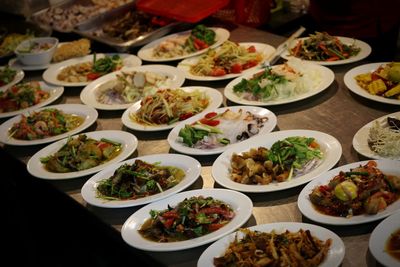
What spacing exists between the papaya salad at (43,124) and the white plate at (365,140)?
2.17 meters

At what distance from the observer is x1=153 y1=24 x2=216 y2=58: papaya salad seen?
486cm

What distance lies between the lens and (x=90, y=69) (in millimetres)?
4859

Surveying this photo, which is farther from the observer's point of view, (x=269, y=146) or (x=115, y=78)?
(x=115, y=78)

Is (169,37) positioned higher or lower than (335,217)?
higher

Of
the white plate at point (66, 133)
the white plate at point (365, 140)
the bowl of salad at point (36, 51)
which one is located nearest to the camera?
the white plate at point (365, 140)

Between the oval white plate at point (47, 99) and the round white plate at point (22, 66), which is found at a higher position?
the round white plate at point (22, 66)

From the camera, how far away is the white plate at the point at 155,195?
282 centimetres

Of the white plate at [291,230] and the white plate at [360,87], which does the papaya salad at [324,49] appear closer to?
the white plate at [360,87]

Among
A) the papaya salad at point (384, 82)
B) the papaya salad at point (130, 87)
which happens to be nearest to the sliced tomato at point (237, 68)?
the papaya salad at point (130, 87)

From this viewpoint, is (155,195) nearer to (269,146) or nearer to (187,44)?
(269,146)

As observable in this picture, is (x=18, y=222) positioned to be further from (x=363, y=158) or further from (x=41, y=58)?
(x=363, y=158)

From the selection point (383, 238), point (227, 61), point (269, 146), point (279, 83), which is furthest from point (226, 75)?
point (383, 238)

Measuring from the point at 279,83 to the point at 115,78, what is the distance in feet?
5.29

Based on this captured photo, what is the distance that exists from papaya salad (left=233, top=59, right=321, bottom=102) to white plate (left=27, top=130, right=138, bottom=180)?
3.23 ft
